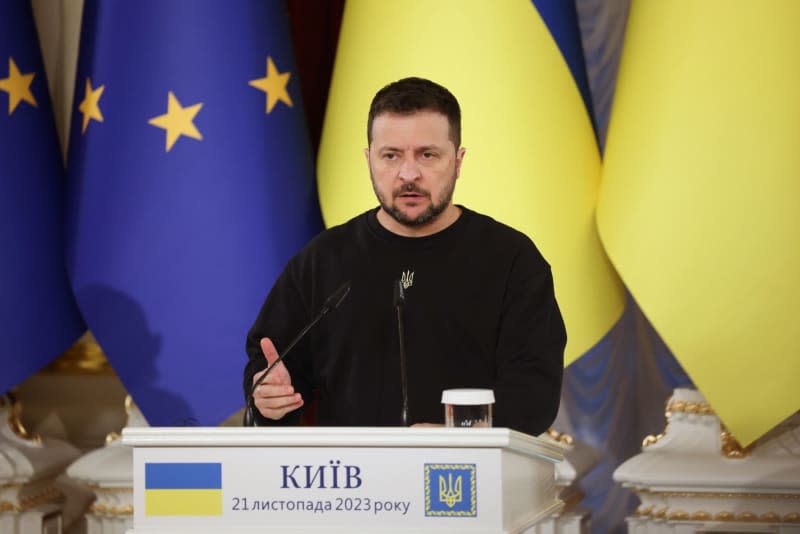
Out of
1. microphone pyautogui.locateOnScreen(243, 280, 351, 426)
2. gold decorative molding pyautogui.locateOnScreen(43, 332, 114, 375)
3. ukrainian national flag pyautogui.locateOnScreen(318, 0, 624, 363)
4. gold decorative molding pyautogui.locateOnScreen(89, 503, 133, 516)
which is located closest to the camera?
microphone pyautogui.locateOnScreen(243, 280, 351, 426)

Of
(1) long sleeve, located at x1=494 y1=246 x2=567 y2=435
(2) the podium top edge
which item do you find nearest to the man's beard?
(1) long sleeve, located at x1=494 y1=246 x2=567 y2=435

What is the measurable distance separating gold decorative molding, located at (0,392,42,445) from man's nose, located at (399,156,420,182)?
205 cm

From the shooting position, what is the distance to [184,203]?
11.0 feet

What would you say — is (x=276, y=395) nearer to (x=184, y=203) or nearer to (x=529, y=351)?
(x=529, y=351)

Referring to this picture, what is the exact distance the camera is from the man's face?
214 centimetres

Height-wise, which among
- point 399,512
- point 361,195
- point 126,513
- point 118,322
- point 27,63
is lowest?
point 126,513

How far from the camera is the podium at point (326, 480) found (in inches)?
61.8

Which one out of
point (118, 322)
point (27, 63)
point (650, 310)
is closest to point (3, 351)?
point (118, 322)

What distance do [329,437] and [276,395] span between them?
0.33 meters

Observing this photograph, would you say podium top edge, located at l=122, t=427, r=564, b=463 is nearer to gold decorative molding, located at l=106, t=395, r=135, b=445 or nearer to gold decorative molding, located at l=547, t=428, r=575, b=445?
gold decorative molding, located at l=547, t=428, r=575, b=445

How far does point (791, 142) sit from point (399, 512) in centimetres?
181

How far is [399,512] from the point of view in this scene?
1584mm

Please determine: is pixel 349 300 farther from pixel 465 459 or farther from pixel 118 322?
pixel 118 322

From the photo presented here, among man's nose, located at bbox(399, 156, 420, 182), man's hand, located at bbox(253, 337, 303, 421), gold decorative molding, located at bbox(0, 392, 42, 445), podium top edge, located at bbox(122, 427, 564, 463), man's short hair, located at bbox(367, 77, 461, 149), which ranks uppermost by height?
man's short hair, located at bbox(367, 77, 461, 149)
